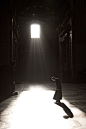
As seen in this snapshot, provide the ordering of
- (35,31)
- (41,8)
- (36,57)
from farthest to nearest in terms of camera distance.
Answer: (35,31)
(36,57)
(41,8)

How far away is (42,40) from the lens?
22.2 meters

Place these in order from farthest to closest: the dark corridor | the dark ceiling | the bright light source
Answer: the bright light source → the dark corridor → the dark ceiling

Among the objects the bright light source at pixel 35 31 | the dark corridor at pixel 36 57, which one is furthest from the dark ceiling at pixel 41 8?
the dark corridor at pixel 36 57

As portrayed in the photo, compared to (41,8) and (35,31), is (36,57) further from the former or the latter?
(41,8)

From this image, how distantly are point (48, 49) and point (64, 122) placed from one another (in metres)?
17.8

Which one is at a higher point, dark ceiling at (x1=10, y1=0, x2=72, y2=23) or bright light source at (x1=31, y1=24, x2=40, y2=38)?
dark ceiling at (x1=10, y1=0, x2=72, y2=23)

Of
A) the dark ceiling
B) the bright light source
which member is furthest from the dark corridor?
the dark ceiling

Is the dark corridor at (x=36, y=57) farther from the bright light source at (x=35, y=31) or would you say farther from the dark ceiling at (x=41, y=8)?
the dark ceiling at (x=41, y=8)

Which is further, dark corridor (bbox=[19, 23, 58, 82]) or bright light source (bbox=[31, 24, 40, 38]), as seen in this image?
bright light source (bbox=[31, 24, 40, 38])

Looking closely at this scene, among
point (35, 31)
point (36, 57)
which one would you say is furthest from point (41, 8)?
point (36, 57)

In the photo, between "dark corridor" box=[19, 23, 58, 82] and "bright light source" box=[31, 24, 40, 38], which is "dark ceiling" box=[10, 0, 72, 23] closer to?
"bright light source" box=[31, 24, 40, 38]

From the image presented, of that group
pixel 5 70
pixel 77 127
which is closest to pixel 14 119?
pixel 77 127

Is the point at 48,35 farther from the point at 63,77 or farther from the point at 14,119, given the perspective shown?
the point at 14,119

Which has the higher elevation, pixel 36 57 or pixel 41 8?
pixel 41 8
